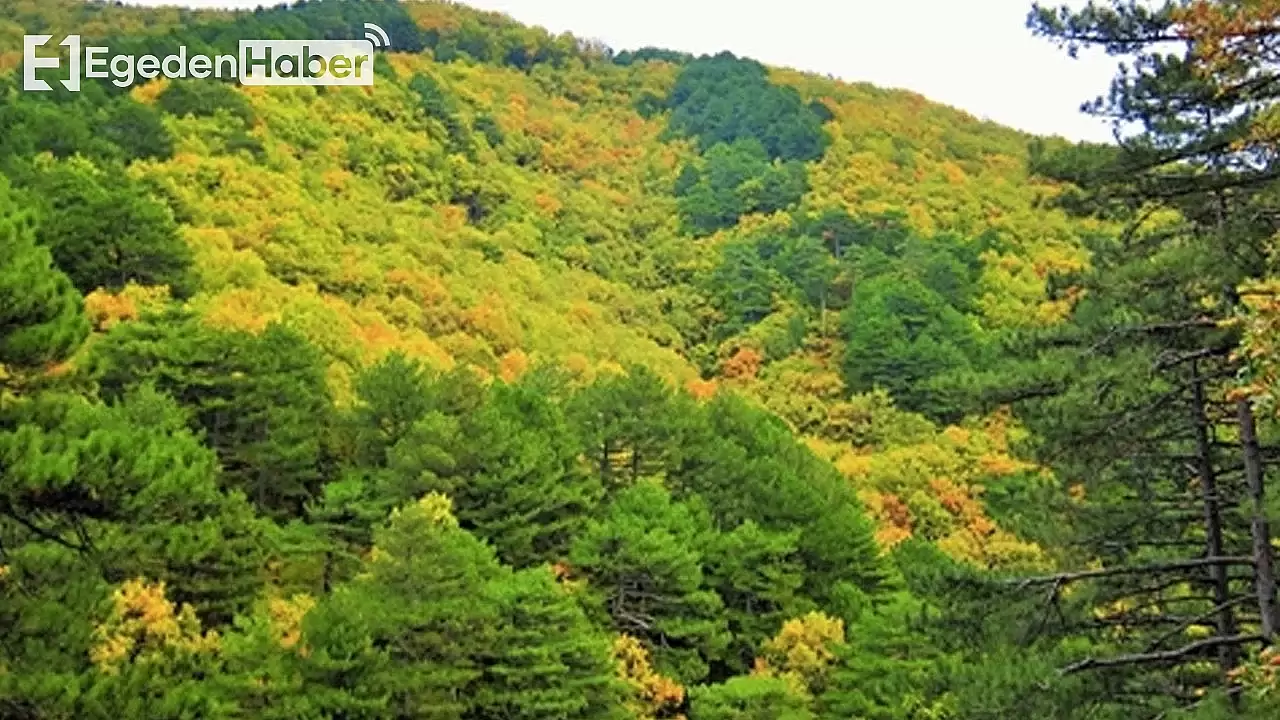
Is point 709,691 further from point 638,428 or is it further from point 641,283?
point 641,283

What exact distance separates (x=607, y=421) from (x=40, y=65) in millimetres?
32474

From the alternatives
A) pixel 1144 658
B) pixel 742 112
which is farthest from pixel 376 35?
pixel 1144 658

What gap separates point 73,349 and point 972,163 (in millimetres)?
71503

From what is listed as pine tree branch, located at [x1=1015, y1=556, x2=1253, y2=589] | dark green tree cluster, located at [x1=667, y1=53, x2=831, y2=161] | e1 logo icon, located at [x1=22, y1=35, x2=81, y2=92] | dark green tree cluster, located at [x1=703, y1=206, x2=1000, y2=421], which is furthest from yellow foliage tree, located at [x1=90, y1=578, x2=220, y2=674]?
dark green tree cluster, located at [x1=667, y1=53, x2=831, y2=161]

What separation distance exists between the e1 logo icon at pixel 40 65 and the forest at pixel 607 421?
0.94m

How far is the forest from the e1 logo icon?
0.94 metres

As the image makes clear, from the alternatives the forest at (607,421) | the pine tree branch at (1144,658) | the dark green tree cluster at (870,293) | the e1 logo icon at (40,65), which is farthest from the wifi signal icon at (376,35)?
the pine tree branch at (1144,658)

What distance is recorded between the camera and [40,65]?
1861 inches

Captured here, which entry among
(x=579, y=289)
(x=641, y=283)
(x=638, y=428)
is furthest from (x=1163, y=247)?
(x=641, y=283)

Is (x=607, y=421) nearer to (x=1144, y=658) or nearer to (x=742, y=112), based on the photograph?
(x=1144, y=658)

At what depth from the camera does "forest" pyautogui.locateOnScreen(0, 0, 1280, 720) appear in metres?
9.43

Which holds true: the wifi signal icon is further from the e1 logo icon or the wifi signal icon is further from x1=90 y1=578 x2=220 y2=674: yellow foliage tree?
x1=90 y1=578 x2=220 y2=674: yellow foliage tree

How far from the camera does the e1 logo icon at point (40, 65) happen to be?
4244cm

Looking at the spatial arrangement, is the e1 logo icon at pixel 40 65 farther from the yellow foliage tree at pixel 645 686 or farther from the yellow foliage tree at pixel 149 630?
the yellow foliage tree at pixel 645 686
